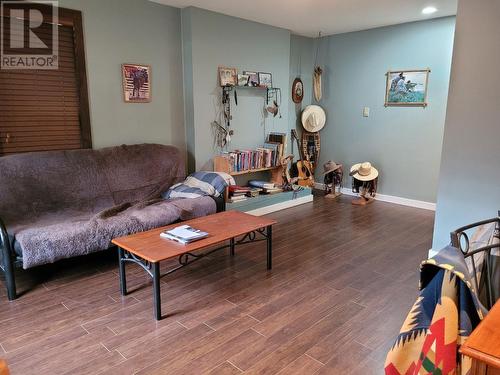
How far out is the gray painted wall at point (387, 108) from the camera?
177 inches

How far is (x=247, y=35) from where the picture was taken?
4.46 m

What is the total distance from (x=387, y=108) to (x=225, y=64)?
7.37 ft

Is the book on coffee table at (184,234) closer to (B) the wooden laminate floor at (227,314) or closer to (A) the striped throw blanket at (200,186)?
(B) the wooden laminate floor at (227,314)

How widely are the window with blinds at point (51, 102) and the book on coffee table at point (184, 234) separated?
1556mm

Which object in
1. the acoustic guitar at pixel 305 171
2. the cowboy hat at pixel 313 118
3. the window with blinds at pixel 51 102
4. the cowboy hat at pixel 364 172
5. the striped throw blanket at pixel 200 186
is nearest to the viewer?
the window with blinds at pixel 51 102

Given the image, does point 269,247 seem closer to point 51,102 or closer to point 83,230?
point 83,230

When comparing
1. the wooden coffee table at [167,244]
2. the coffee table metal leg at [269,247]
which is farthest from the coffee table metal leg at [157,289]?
the coffee table metal leg at [269,247]

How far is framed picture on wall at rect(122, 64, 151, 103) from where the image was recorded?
3656 mm

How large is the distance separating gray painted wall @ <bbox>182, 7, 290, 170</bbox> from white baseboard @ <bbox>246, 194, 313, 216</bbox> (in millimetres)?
791

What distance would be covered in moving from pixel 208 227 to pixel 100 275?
927mm

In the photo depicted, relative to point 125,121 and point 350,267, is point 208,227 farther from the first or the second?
point 125,121

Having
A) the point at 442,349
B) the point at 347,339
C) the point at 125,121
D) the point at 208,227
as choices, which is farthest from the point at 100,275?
the point at 442,349

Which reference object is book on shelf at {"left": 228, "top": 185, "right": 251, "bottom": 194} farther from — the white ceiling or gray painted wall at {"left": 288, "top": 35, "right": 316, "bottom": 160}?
the white ceiling

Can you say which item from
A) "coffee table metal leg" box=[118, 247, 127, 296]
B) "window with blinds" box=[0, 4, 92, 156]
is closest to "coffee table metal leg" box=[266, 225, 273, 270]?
"coffee table metal leg" box=[118, 247, 127, 296]
